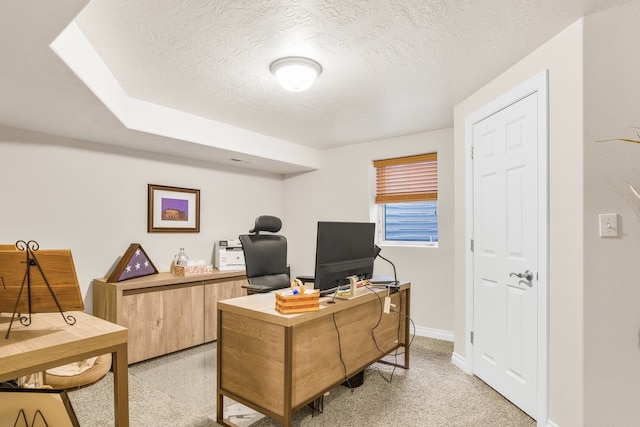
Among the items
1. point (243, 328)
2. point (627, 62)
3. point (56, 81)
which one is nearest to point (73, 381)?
point (243, 328)

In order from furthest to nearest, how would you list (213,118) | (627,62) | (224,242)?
(224,242)
(213,118)
(627,62)

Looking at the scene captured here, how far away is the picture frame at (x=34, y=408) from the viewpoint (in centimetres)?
130

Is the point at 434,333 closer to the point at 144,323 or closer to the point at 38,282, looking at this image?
the point at 144,323

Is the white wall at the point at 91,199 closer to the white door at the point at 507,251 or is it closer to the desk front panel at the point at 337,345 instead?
the desk front panel at the point at 337,345

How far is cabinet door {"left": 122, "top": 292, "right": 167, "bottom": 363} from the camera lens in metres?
3.18

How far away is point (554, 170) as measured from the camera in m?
2.15

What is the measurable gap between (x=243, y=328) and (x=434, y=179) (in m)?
2.86

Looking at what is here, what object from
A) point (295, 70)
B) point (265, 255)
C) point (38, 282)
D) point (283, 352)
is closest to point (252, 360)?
point (283, 352)

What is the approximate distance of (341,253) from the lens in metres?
2.38

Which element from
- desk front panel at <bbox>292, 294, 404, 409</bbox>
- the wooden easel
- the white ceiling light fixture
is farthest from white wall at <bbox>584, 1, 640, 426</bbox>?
the wooden easel

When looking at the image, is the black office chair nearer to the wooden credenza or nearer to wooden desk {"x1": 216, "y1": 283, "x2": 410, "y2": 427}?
the wooden credenza

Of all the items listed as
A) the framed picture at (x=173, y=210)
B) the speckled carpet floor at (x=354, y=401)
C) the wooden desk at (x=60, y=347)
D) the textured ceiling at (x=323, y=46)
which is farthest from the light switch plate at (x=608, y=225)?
the framed picture at (x=173, y=210)

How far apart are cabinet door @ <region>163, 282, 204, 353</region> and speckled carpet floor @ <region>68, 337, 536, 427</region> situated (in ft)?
0.99

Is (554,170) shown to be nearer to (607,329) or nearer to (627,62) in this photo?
(627,62)
